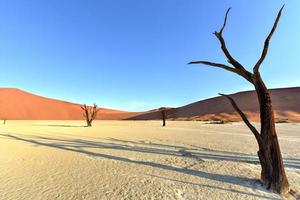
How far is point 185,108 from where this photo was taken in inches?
3255

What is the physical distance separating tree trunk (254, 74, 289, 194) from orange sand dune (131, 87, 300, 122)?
5187 cm

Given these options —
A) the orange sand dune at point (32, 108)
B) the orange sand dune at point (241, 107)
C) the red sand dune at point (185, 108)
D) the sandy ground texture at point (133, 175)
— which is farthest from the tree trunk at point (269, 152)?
the orange sand dune at point (32, 108)

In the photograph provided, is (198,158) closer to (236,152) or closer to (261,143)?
(236,152)

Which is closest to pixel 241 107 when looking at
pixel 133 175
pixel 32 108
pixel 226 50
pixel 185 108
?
pixel 185 108

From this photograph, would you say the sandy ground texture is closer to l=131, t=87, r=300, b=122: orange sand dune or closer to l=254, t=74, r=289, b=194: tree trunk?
l=254, t=74, r=289, b=194: tree trunk

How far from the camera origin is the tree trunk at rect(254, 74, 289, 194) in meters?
5.06

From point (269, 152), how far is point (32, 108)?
84.4m

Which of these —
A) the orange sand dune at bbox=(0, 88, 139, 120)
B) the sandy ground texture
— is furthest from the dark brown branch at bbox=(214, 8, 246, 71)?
the orange sand dune at bbox=(0, 88, 139, 120)

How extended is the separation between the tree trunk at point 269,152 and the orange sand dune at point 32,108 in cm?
7208

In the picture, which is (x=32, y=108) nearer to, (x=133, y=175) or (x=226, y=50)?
(x=133, y=175)

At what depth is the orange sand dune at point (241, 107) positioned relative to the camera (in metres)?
58.3

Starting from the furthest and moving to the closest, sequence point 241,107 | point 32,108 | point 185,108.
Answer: point 185,108 < point 32,108 < point 241,107

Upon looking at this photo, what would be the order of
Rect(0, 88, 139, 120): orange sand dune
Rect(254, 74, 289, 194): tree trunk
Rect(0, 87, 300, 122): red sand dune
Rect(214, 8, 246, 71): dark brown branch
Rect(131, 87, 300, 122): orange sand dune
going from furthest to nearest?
Rect(0, 88, 139, 120): orange sand dune
Rect(0, 87, 300, 122): red sand dune
Rect(131, 87, 300, 122): orange sand dune
Rect(214, 8, 246, 71): dark brown branch
Rect(254, 74, 289, 194): tree trunk

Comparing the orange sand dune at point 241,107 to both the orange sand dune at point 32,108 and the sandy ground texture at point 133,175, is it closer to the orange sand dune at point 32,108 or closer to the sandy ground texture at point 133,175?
the orange sand dune at point 32,108
